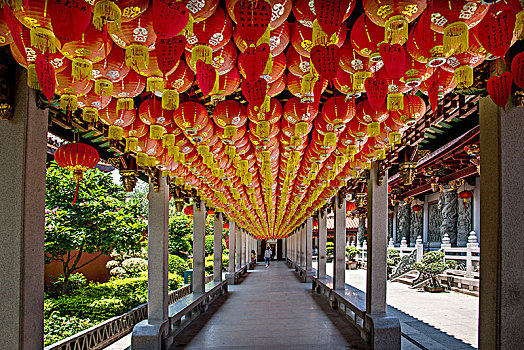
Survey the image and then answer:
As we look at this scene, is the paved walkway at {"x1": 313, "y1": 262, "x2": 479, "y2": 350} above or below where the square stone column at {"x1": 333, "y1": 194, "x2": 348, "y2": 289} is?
below

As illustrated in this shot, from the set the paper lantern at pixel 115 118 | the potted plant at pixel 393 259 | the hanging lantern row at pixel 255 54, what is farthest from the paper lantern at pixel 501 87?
the potted plant at pixel 393 259

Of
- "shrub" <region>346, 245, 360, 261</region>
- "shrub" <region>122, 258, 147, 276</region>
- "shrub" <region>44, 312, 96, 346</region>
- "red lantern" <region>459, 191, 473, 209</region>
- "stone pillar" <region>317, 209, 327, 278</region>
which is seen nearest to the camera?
"shrub" <region>44, 312, 96, 346</region>

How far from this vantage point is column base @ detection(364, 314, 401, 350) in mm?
6418

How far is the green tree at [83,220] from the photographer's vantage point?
861 centimetres

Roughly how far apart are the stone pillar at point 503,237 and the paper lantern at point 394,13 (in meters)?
1.56

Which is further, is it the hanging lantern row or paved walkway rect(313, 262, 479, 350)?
paved walkway rect(313, 262, 479, 350)

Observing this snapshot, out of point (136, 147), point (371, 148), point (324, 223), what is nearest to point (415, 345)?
point (371, 148)

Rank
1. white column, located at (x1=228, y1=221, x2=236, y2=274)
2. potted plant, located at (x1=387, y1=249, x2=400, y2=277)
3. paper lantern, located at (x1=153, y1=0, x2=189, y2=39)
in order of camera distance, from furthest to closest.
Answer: potted plant, located at (x1=387, y1=249, x2=400, y2=277), white column, located at (x1=228, y1=221, x2=236, y2=274), paper lantern, located at (x1=153, y1=0, x2=189, y2=39)

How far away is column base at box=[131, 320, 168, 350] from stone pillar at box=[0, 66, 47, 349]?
3287 millimetres

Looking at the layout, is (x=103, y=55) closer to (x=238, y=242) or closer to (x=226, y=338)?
(x=226, y=338)

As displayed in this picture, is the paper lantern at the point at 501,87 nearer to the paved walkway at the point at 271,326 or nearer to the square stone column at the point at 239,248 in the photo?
the paved walkway at the point at 271,326

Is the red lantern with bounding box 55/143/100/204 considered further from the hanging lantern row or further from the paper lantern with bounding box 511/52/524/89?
the paper lantern with bounding box 511/52/524/89

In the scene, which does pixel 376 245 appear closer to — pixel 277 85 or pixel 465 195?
pixel 277 85

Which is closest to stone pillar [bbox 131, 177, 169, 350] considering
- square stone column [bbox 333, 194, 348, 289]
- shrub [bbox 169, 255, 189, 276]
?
square stone column [bbox 333, 194, 348, 289]
